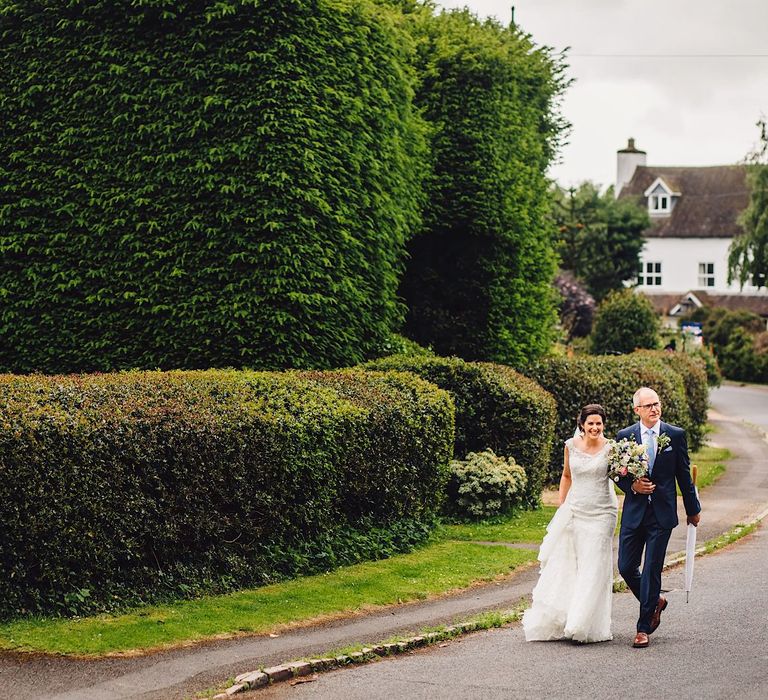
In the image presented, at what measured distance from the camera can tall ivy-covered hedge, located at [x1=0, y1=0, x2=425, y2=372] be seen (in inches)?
742

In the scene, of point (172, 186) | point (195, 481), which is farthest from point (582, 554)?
point (172, 186)

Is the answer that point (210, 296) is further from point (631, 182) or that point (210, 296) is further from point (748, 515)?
point (631, 182)

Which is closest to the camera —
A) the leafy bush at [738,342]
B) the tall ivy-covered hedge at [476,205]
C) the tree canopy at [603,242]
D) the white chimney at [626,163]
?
the tall ivy-covered hedge at [476,205]

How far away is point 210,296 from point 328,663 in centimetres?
956

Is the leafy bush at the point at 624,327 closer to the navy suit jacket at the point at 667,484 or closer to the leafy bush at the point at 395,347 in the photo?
the leafy bush at the point at 395,347

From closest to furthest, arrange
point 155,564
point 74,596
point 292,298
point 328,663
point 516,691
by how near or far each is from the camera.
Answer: point 516,691
point 328,663
point 74,596
point 155,564
point 292,298

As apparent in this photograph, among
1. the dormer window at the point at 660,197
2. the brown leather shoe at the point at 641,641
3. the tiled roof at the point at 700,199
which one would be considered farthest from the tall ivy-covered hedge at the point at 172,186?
the dormer window at the point at 660,197

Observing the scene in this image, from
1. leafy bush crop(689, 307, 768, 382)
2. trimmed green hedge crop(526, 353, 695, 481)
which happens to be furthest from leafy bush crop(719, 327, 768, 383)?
trimmed green hedge crop(526, 353, 695, 481)

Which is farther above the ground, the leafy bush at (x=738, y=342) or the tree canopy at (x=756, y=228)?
the tree canopy at (x=756, y=228)

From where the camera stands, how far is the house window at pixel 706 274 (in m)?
82.6

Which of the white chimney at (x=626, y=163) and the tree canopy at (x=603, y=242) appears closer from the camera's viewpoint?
the tree canopy at (x=603, y=242)

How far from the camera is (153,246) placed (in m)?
19.1

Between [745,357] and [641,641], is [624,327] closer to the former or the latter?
[745,357]

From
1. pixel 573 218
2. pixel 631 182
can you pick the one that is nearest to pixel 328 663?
pixel 573 218
